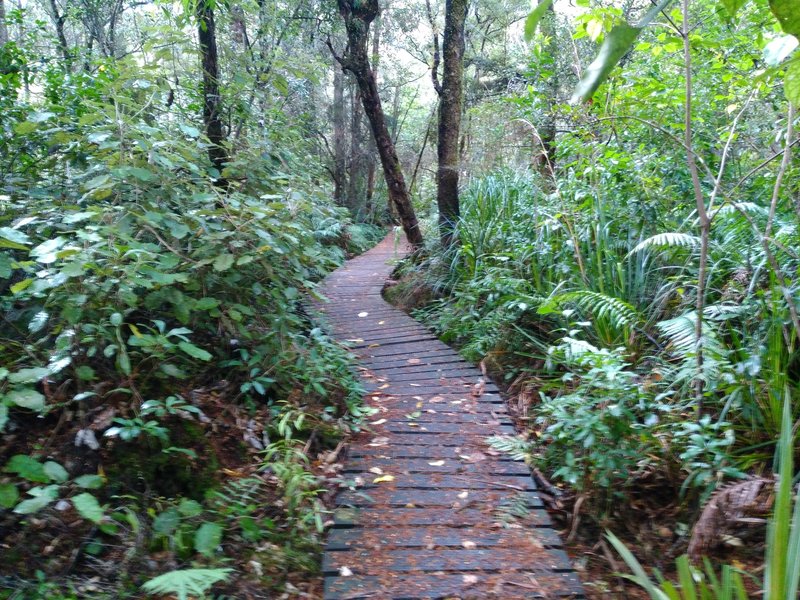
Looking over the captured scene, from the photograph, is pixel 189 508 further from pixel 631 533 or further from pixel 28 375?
pixel 631 533

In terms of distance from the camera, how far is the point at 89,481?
9.22 feet

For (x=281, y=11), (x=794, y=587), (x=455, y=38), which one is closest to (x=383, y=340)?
(x=455, y=38)

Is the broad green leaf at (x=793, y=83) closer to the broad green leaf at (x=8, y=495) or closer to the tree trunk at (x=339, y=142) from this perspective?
the broad green leaf at (x=8, y=495)

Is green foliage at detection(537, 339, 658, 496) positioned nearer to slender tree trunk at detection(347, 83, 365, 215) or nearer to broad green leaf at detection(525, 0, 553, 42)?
broad green leaf at detection(525, 0, 553, 42)

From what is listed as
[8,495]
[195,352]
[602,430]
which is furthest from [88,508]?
[602,430]

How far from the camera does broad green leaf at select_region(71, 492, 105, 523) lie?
8.60 ft

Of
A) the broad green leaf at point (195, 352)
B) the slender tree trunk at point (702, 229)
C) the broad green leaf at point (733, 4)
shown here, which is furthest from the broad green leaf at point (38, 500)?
the slender tree trunk at point (702, 229)

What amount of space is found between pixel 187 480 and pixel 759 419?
3.19 metres

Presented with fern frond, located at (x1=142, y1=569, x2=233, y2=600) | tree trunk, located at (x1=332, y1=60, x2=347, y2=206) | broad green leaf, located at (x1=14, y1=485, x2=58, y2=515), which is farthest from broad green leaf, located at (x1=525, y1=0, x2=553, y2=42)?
tree trunk, located at (x1=332, y1=60, x2=347, y2=206)

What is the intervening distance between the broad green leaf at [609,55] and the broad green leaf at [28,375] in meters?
3.03

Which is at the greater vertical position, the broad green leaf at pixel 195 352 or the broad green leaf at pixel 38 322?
the broad green leaf at pixel 38 322

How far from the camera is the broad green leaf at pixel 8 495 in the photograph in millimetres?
2535

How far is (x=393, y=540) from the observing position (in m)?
3.04

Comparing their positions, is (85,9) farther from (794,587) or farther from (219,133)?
(794,587)
